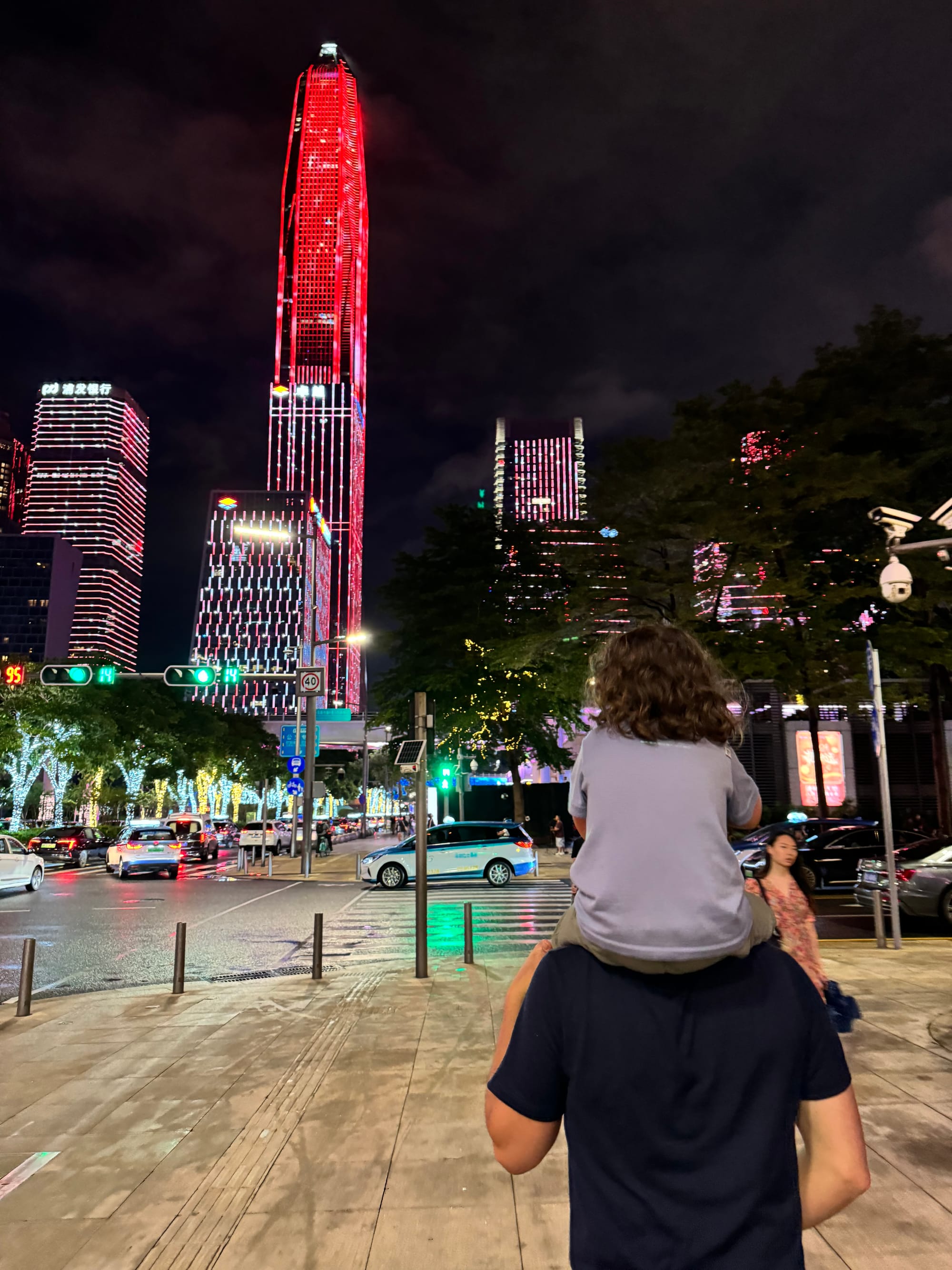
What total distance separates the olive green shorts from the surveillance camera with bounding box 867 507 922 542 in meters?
11.2

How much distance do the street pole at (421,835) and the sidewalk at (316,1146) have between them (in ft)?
4.55

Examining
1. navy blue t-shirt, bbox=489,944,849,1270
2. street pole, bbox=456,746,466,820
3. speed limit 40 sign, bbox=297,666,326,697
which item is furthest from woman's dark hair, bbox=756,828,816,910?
street pole, bbox=456,746,466,820

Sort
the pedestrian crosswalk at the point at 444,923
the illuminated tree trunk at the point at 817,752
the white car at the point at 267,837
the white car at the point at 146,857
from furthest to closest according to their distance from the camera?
the white car at the point at 267,837 → the white car at the point at 146,857 → the illuminated tree trunk at the point at 817,752 → the pedestrian crosswalk at the point at 444,923

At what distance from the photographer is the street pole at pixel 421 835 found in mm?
9953

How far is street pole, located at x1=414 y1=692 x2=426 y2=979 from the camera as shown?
9.95m

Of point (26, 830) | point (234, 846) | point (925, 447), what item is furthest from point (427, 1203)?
point (234, 846)

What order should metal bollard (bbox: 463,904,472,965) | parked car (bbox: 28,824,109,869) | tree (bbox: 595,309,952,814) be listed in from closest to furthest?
1. metal bollard (bbox: 463,904,472,965)
2. tree (bbox: 595,309,952,814)
3. parked car (bbox: 28,824,109,869)

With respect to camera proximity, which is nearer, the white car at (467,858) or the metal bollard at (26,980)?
the metal bollard at (26,980)

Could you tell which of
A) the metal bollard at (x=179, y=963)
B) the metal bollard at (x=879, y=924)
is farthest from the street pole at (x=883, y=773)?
→ the metal bollard at (x=179, y=963)

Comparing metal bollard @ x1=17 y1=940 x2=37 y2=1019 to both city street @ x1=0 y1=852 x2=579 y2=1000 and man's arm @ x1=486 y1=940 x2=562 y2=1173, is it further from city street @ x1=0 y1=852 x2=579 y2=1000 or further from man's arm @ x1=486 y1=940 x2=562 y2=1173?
man's arm @ x1=486 y1=940 x2=562 y2=1173

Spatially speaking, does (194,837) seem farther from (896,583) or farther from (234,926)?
(896,583)

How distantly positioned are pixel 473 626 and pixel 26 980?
→ 22.0 meters

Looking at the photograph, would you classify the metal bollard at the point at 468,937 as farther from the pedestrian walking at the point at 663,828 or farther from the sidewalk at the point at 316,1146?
the pedestrian walking at the point at 663,828

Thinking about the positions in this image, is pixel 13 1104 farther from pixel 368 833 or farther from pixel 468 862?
pixel 368 833
